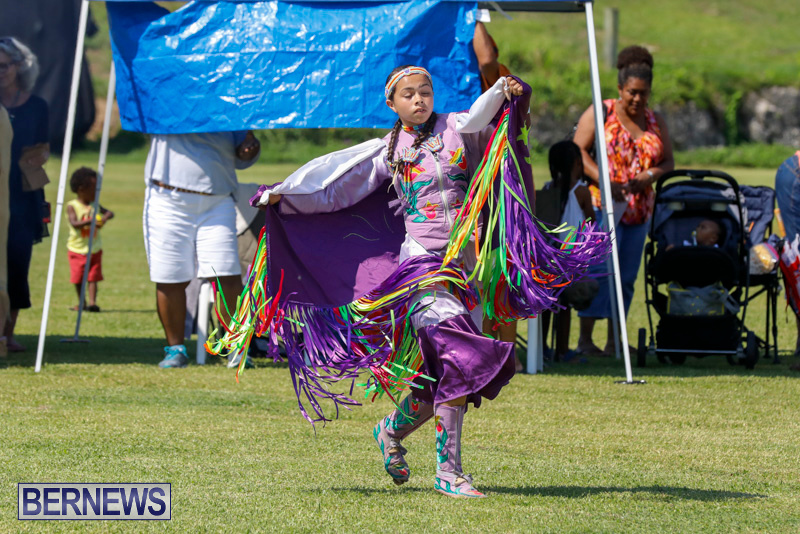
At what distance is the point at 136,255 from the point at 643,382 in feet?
36.4

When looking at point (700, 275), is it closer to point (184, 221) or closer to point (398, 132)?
point (184, 221)

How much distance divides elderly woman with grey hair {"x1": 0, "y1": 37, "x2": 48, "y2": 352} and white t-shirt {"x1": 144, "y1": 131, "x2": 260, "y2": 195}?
98 centimetres

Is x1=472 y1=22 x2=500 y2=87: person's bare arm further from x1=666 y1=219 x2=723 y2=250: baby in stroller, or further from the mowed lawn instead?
the mowed lawn

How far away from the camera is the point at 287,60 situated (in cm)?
752

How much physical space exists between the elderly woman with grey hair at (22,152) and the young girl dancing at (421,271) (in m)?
3.95

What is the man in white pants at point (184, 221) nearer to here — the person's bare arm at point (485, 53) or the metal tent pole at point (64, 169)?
the metal tent pole at point (64, 169)

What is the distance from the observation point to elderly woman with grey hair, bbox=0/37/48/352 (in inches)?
315

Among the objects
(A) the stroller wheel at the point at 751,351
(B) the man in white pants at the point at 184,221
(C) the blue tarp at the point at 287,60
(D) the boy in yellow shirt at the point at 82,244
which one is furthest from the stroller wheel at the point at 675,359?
(D) the boy in yellow shirt at the point at 82,244

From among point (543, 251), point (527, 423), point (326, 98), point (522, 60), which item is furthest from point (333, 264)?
point (522, 60)

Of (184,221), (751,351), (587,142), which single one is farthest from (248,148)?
(751,351)

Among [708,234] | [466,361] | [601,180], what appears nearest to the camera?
[466,361]

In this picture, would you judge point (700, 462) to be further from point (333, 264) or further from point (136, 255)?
point (136, 255)

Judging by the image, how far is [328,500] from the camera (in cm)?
434

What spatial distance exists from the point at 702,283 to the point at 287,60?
3.28 metres
